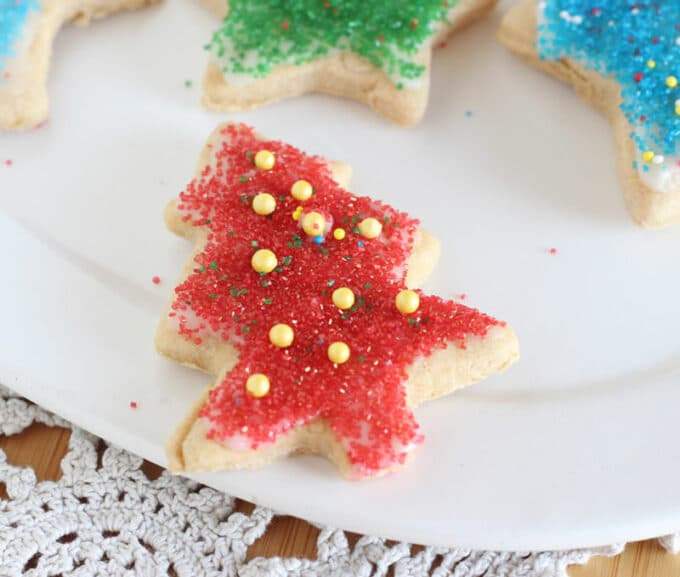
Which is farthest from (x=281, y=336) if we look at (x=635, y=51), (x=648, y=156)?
(x=635, y=51)

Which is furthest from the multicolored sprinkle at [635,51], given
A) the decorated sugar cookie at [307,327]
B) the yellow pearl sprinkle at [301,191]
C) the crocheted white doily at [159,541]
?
the crocheted white doily at [159,541]

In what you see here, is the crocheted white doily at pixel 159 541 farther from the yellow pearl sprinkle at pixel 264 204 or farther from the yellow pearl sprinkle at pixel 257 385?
the yellow pearl sprinkle at pixel 264 204

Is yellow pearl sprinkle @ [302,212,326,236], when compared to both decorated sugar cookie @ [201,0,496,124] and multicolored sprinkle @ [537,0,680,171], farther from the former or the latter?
multicolored sprinkle @ [537,0,680,171]

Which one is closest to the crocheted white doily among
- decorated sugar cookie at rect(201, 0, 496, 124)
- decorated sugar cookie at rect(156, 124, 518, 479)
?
decorated sugar cookie at rect(156, 124, 518, 479)

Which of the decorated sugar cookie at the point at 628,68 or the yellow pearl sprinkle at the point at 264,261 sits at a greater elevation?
the decorated sugar cookie at the point at 628,68

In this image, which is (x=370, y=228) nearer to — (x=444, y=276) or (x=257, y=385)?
(x=444, y=276)

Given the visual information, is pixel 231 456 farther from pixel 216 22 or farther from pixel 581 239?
pixel 216 22
